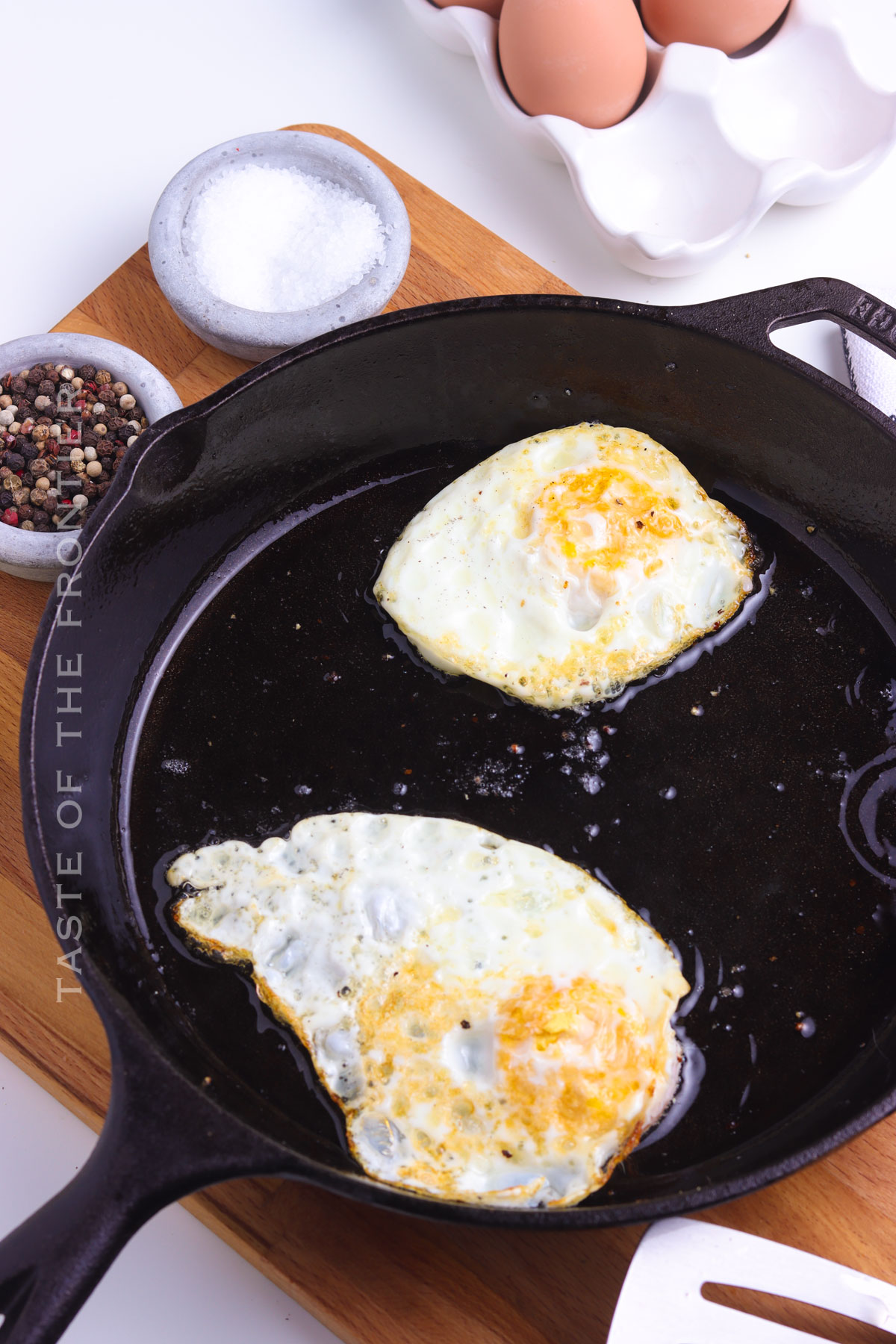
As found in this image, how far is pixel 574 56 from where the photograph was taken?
2338mm

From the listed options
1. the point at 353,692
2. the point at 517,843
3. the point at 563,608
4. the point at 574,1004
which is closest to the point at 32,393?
the point at 353,692

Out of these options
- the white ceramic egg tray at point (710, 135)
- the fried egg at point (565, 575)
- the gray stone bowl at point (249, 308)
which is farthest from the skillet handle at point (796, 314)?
the gray stone bowl at point (249, 308)

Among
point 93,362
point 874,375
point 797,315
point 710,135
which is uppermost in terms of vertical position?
point 710,135

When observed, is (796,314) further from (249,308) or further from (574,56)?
(249,308)

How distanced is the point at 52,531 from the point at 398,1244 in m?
1.47

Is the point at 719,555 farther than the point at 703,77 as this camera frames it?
No

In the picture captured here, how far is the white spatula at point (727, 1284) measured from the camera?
167cm

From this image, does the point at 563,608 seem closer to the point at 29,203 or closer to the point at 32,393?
the point at 32,393

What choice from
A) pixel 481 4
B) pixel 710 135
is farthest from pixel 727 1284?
pixel 481 4

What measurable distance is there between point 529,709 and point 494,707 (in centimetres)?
7

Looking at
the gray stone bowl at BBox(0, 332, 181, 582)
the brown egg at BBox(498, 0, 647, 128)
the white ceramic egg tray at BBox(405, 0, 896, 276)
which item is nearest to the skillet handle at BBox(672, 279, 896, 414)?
the white ceramic egg tray at BBox(405, 0, 896, 276)

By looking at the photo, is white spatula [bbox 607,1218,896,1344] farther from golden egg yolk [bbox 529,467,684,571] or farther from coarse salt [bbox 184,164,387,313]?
coarse salt [bbox 184,164,387,313]

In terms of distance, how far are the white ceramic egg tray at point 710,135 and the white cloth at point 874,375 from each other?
1.25 ft

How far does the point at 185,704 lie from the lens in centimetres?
211
